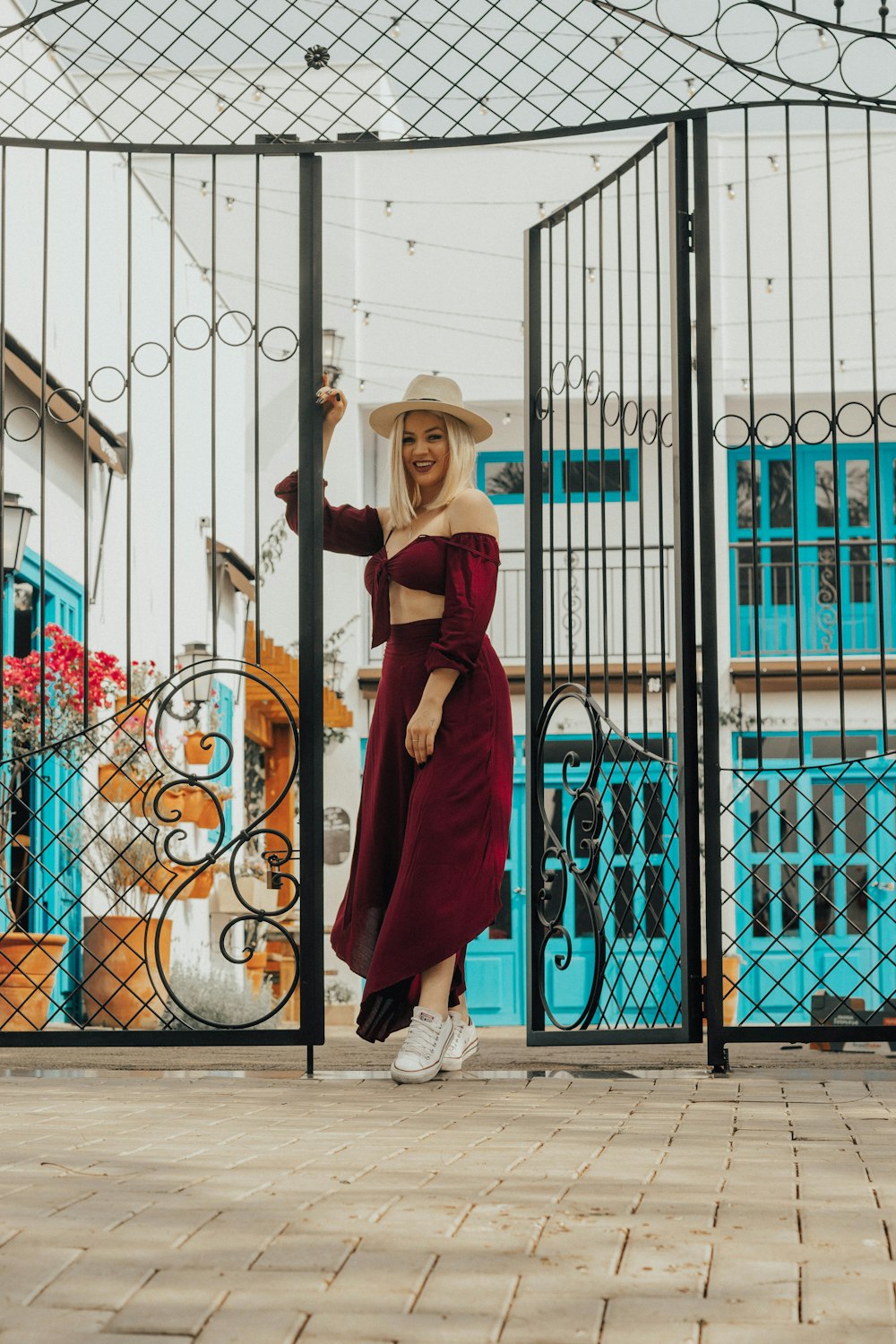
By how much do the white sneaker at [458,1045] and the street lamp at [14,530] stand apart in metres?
3.98

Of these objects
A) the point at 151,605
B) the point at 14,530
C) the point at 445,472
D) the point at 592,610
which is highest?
the point at 592,610

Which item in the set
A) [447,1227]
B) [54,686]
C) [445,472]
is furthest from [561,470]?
[447,1227]

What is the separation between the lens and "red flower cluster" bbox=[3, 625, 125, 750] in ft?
26.8

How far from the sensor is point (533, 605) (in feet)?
17.3

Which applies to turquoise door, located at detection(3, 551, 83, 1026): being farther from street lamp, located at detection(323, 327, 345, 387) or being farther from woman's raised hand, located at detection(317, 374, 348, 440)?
street lamp, located at detection(323, 327, 345, 387)

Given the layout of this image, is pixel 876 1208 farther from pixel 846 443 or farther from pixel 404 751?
pixel 846 443

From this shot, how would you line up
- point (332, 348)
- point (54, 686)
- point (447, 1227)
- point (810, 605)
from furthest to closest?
point (810, 605), point (332, 348), point (54, 686), point (447, 1227)

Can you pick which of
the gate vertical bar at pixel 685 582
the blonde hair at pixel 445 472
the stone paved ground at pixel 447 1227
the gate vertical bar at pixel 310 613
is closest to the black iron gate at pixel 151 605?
the gate vertical bar at pixel 310 613

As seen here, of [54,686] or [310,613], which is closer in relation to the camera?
[310,613]

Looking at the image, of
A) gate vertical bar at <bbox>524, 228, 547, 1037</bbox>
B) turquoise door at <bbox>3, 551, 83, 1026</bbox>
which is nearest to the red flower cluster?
turquoise door at <bbox>3, 551, 83, 1026</bbox>

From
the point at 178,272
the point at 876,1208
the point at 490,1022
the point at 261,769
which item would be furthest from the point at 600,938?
the point at 261,769

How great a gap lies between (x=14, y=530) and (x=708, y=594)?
14.4 feet

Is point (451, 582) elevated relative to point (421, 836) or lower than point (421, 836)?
elevated

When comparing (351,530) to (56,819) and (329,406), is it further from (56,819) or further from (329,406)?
(56,819)
